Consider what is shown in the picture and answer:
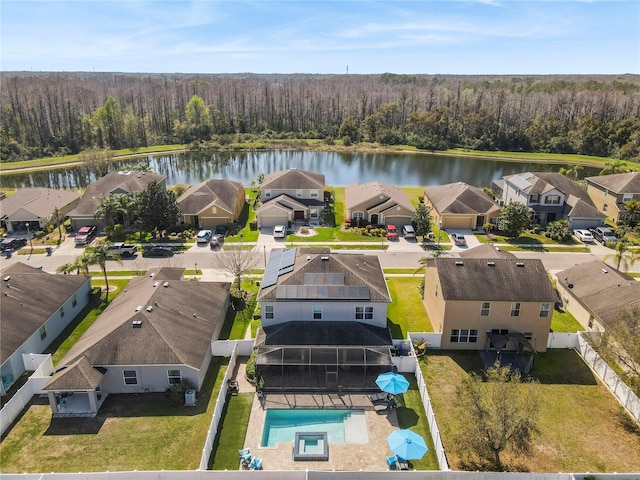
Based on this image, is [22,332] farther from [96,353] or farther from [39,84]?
[39,84]

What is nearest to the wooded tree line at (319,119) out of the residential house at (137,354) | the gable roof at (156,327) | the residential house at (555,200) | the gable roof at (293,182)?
the residential house at (555,200)

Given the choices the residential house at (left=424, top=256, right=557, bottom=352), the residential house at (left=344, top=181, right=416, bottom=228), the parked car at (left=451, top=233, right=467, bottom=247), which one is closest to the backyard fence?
the residential house at (left=424, top=256, right=557, bottom=352)

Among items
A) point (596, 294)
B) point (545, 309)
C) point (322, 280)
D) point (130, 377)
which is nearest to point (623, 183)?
point (596, 294)

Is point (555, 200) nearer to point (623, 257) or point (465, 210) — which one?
point (465, 210)

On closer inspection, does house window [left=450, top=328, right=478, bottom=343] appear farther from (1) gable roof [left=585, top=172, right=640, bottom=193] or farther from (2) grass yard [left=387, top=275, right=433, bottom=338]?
(1) gable roof [left=585, top=172, right=640, bottom=193]

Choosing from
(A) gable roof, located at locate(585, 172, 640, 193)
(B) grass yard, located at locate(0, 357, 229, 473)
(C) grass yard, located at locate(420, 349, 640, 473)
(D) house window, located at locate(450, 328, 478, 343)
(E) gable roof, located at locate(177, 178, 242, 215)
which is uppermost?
(A) gable roof, located at locate(585, 172, 640, 193)

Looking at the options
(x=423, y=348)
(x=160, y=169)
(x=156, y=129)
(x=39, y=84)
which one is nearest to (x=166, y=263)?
(x=423, y=348)
